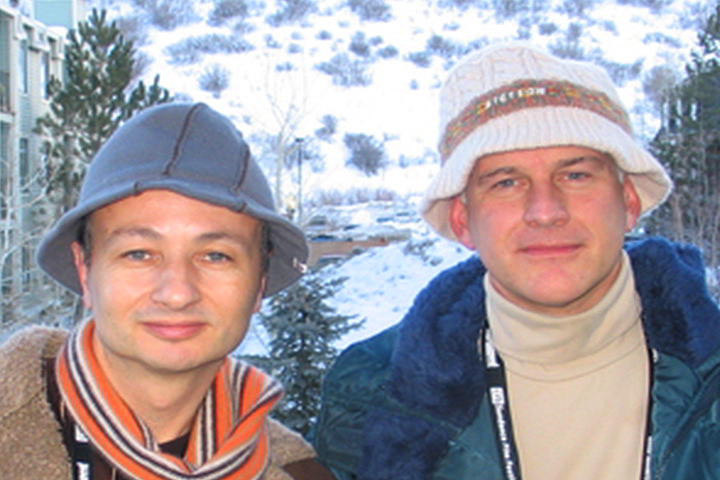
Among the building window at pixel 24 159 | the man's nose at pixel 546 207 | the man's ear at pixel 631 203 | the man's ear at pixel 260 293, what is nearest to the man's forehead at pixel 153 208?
the man's ear at pixel 260 293

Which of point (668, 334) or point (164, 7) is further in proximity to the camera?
point (164, 7)

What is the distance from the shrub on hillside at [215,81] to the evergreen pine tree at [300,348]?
41.4 m

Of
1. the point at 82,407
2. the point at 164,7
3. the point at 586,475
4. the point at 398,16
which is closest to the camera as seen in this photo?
the point at 82,407

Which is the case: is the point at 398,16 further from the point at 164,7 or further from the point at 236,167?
the point at 236,167

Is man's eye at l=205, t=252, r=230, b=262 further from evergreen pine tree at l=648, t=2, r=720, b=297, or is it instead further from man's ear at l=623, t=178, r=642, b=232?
evergreen pine tree at l=648, t=2, r=720, b=297

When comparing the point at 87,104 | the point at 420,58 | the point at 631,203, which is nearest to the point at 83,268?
the point at 631,203

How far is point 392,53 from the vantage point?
2329 inches

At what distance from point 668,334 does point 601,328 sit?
0.20 meters

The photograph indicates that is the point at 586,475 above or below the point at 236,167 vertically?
below

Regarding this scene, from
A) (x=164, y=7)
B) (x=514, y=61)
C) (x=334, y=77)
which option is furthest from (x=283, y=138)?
(x=164, y=7)

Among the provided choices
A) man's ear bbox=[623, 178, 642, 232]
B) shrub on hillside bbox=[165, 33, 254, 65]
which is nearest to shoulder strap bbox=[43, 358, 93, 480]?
man's ear bbox=[623, 178, 642, 232]

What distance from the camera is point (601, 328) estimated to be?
2.66 metres

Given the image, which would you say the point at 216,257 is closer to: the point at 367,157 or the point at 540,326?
the point at 540,326

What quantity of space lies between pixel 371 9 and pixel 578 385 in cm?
6968
